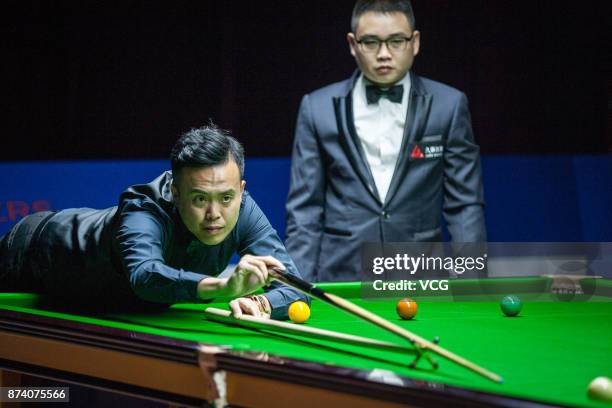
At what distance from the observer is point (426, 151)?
181 inches

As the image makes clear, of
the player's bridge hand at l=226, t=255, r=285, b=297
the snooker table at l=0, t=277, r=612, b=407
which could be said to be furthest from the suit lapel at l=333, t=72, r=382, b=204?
the player's bridge hand at l=226, t=255, r=285, b=297

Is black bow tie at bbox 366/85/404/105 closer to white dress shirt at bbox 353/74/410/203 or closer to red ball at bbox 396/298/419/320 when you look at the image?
white dress shirt at bbox 353/74/410/203

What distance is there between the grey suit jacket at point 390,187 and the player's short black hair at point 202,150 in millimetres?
1741

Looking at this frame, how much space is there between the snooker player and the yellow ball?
7 centimetres

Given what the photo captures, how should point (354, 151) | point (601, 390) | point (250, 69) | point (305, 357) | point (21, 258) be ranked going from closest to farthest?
point (601, 390)
point (305, 357)
point (21, 258)
point (354, 151)
point (250, 69)

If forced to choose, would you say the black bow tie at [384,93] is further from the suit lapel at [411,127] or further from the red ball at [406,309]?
the red ball at [406,309]

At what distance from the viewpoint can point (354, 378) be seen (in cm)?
183

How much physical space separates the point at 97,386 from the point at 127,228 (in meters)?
0.57

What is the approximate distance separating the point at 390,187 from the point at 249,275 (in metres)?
2.20

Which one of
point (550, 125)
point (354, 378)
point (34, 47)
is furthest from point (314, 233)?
point (354, 378)

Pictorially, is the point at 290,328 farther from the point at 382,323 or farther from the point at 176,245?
the point at 176,245

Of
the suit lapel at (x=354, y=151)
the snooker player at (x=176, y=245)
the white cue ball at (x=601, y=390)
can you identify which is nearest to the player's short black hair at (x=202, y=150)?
the snooker player at (x=176, y=245)

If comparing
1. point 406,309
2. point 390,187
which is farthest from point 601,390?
point 390,187

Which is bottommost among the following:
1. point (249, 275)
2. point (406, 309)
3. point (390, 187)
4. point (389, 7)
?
point (406, 309)
